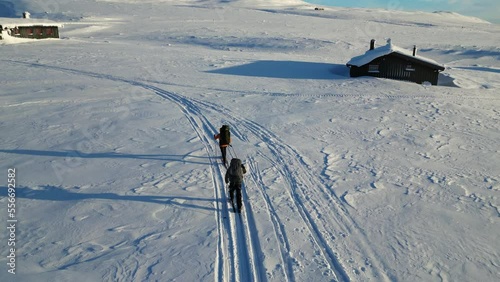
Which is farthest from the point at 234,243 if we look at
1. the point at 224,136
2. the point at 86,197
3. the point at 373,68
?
the point at 373,68

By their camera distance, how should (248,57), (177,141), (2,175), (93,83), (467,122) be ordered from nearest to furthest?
(2,175) < (177,141) < (467,122) < (93,83) < (248,57)

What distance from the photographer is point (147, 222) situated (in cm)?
732

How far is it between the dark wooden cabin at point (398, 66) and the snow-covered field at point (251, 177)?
1.25 m

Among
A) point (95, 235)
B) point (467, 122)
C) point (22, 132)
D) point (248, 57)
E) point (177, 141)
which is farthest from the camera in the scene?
point (248, 57)

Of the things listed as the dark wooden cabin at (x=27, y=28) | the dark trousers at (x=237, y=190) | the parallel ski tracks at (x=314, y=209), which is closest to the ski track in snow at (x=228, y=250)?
the dark trousers at (x=237, y=190)

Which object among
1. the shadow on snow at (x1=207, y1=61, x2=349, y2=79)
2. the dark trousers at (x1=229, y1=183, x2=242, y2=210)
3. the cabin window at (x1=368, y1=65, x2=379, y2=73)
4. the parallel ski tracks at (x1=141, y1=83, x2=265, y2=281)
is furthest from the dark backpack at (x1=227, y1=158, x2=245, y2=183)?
the cabin window at (x1=368, y1=65, x2=379, y2=73)

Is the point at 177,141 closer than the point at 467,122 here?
Yes

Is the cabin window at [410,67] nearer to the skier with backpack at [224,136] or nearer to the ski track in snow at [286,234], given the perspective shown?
the ski track in snow at [286,234]

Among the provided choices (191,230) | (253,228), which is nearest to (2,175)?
(191,230)

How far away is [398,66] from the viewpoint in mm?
24109

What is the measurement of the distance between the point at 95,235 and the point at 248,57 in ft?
90.9

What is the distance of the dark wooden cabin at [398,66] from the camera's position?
23.6 meters

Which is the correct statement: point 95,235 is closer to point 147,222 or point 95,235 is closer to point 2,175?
point 147,222

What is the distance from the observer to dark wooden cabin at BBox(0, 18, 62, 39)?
3887cm
